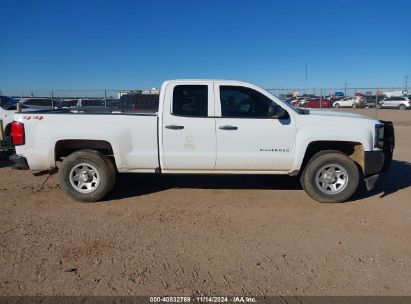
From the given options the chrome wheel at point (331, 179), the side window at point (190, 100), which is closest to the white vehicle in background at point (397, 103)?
the chrome wheel at point (331, 179)

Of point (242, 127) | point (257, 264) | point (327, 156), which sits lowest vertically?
point (257, 264)

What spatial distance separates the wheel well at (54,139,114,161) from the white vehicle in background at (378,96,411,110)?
43.6 meters

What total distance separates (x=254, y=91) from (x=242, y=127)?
63 cm

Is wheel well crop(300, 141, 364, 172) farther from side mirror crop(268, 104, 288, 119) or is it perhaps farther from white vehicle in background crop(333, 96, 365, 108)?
white vehicle in background crop(333, 96, 365, 108)

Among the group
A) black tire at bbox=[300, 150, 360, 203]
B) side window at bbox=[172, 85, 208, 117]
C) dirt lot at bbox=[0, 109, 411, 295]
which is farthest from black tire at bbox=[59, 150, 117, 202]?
black tire at bbox=[300, 150, 360, 203]

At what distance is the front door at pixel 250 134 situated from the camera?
5852mm

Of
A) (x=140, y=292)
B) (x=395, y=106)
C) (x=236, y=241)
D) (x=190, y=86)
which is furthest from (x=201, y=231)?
(x=395, y=106)

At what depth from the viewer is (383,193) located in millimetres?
6566

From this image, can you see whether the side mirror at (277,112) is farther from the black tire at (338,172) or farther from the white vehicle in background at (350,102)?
the white vehicle in background at (350,102)

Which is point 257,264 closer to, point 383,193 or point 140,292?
point 140,292

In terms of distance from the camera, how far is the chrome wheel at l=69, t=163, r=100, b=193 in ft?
19.6

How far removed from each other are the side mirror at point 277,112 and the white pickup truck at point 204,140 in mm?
15

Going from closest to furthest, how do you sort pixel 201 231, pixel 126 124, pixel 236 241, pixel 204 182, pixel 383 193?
pixel 236 241 < pixel 201 231 < pixel 126 124 < pixel 383 193 < pixel 204 182

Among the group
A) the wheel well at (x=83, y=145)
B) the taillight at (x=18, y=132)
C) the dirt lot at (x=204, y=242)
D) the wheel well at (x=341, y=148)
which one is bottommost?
the dirt lot at (x=204, y=242)
